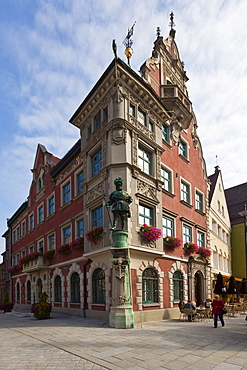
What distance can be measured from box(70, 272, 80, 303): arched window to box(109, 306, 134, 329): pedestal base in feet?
20.9

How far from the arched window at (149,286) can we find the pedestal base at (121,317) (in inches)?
104

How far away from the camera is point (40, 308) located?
62.1 ft

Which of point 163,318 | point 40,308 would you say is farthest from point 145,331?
point 40,308

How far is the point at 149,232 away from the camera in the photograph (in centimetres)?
1684

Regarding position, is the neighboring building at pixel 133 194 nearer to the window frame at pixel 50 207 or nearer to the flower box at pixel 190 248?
the window frame at pixel 50 207

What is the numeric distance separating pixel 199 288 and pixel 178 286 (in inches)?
172

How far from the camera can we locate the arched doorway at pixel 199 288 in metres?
23.9

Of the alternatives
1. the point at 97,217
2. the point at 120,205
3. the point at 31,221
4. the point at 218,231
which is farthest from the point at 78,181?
the point at 218,231

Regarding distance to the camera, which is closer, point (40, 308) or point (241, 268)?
point (40, 308)

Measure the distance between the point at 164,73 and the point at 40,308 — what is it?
17.9 m

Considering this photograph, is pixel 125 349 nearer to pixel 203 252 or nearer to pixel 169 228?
pixel 169 228

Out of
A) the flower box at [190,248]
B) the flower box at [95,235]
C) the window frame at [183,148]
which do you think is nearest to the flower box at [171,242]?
the flower box at [190,248]

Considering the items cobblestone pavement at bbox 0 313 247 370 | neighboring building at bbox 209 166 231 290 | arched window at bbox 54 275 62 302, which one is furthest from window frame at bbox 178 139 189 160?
cobblestone pavement at bbox 0 313 247 370

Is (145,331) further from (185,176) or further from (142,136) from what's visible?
(185,176)
